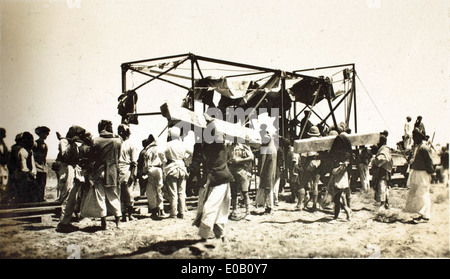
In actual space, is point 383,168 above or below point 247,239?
above

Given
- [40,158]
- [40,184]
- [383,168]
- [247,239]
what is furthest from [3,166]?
[383,168]

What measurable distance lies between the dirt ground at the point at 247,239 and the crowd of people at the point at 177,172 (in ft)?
1.06

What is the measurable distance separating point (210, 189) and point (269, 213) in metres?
2.90

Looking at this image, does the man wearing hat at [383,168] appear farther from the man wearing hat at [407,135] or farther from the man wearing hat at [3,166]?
the man wearing hat at [3,166]

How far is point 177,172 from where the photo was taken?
23.5 ft

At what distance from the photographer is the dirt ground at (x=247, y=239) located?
5285mm

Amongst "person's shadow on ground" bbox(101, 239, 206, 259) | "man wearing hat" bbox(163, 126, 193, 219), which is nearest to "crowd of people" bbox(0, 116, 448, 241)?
"man wearing hat" bbox(163, 126, 193, 219)

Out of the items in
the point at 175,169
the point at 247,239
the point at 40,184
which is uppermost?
the point at 175,169

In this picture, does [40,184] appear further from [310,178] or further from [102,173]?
[310,178]

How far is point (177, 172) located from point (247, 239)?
2.30m

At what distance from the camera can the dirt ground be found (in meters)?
5.29

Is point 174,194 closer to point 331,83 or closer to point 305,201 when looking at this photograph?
point 305,201

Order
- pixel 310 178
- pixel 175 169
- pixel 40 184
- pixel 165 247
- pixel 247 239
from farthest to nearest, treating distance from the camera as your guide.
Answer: pixel 40 184 → pixel 310 178 → pixel 175 169 → pixel 247 239 → pixel 165 247

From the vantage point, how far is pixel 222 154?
17.5 ft
